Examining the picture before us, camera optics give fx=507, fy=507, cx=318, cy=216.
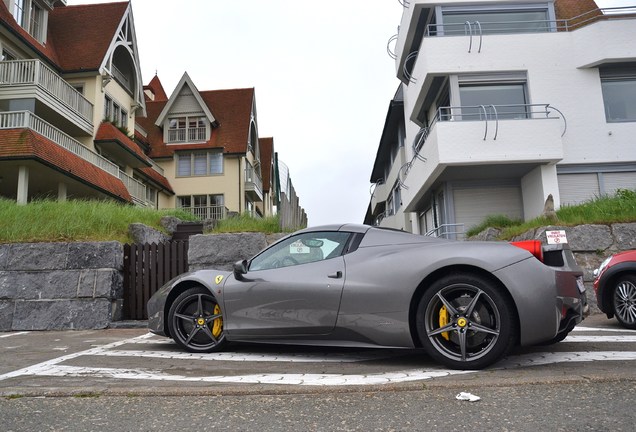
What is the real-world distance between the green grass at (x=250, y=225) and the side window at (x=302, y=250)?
5296 mm

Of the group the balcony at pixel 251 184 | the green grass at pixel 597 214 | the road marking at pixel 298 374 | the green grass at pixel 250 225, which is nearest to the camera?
the road marking at pixel 298 374

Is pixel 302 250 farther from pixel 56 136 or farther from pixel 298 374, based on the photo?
pixel 56 136

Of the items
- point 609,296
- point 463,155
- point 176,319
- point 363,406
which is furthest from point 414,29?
point 363,406

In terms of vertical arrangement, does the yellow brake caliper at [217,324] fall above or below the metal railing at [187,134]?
below

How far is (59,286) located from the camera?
8.74 metres

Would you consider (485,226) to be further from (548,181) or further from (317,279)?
(317,279)

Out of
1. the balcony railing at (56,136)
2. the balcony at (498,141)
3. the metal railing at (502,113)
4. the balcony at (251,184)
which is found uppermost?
the balcony at (251,184)

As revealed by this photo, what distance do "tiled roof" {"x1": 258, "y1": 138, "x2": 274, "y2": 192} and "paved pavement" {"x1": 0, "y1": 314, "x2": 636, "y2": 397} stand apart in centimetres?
4070

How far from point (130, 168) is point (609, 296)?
25242 millimetres

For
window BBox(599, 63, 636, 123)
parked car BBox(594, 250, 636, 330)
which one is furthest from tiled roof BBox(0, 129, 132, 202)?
window BBox(599, 63, 636, 123)

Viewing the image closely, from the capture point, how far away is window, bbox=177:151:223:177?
109 ft

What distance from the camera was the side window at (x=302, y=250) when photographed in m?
4.70

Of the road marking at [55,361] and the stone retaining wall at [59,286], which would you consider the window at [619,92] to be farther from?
the road marking at [55,361]

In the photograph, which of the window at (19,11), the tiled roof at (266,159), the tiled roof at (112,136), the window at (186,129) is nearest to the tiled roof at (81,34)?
the window at (19,11)
